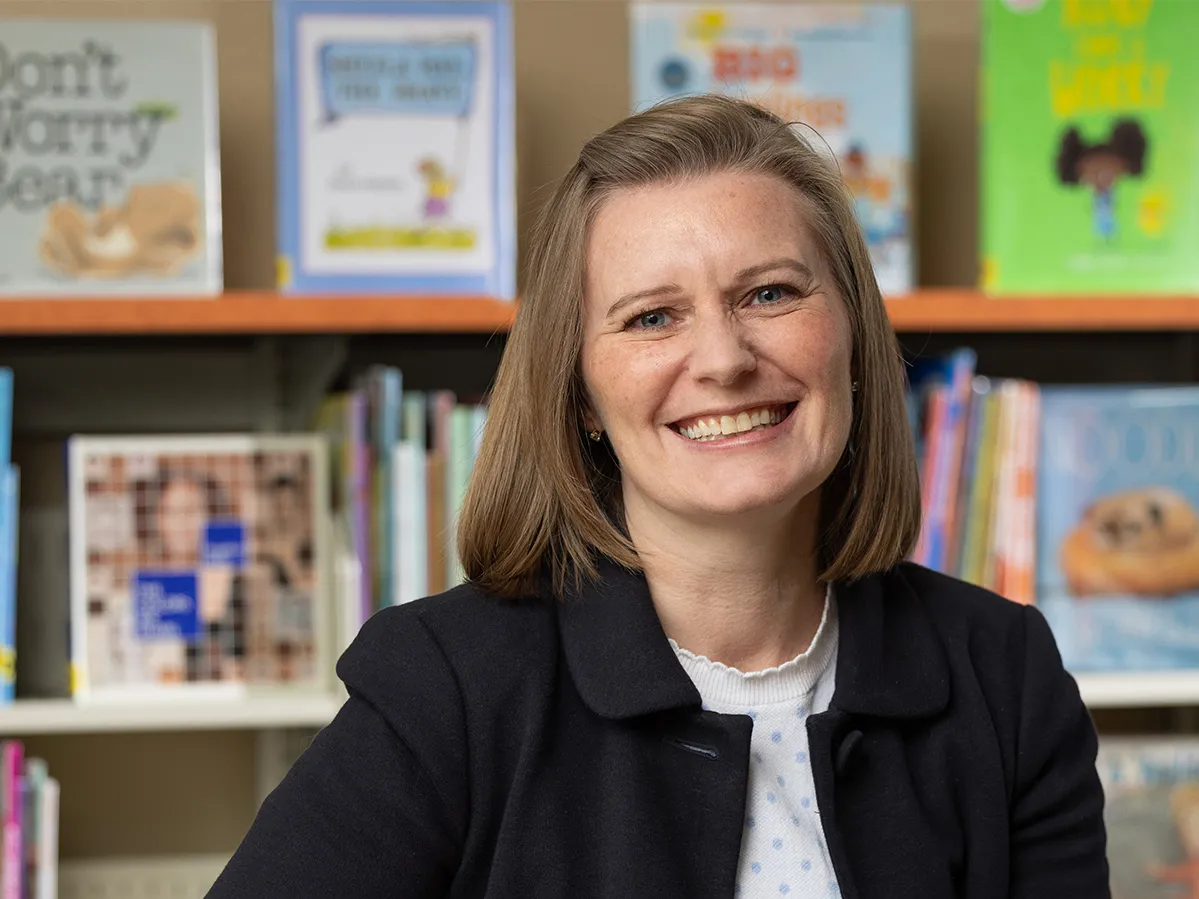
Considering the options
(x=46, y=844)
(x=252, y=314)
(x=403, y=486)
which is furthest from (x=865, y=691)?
(x=46, y=844)

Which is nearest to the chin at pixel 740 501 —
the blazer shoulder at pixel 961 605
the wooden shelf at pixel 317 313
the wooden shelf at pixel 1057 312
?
the blazer shoulder at pixel 961 605

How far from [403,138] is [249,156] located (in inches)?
13.5

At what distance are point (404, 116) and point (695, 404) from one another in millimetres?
802

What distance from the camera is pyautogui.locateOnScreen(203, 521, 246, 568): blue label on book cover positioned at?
5.85 feet

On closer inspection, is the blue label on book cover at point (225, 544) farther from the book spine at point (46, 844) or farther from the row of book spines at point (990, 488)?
the row of book spines at point (990, 488)

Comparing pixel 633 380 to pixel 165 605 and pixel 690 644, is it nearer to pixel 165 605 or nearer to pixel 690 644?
pixel 690 644

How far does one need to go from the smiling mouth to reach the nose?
0.03m

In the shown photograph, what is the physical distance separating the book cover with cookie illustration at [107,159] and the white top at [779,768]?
2.83 feet

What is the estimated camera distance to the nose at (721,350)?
1.07m

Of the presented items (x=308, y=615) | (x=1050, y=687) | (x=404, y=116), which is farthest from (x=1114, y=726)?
(x=404, y=116)

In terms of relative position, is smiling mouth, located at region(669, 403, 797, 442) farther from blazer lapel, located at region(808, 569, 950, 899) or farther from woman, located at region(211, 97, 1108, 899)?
blazer lapel, located at region(808, 569, 950, 899)

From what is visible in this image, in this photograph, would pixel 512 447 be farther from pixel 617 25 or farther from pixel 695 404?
pixel 617 25

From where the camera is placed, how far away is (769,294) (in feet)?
3.69

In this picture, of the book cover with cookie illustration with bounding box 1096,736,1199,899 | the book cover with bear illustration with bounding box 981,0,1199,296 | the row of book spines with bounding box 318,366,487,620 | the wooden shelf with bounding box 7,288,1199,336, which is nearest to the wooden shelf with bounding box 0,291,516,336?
the wooden shelf with bounding box 7,288,1199,336
